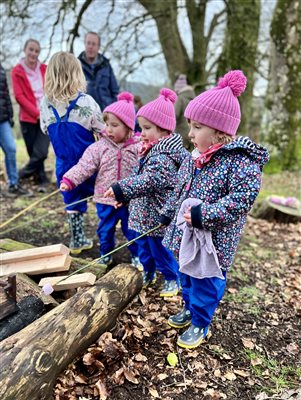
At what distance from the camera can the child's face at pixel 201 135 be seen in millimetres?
2787

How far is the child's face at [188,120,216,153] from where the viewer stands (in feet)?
9.14

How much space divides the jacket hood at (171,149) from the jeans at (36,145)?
4705 mm

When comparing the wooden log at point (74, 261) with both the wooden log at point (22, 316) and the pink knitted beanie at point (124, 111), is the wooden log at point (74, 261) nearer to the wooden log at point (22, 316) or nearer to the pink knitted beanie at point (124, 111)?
the wooden log at point (22, 316)

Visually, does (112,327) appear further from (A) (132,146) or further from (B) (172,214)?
(A) (132,146)

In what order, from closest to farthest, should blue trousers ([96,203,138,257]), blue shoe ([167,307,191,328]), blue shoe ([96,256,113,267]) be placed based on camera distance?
blue shoe ([167,307,191,328]) → blue trousers ([96,203,138,257]) → blue shoe ([96,256,113,267])

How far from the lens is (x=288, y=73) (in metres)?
9.40

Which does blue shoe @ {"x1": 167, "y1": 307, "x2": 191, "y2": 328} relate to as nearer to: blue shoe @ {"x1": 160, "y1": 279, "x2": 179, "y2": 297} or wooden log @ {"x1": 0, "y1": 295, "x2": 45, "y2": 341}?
blue shoe @ {"x1": 160, "y1": 279, "x2": 179, "y2": 297}

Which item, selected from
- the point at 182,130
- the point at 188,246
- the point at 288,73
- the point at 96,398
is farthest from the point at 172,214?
the point at 288,73

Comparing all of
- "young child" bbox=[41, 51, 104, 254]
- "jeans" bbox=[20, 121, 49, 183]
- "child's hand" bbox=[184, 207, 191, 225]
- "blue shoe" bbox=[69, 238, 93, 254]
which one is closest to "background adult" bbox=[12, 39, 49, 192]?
"jeans" bbox=[20, 121, 49, 183]

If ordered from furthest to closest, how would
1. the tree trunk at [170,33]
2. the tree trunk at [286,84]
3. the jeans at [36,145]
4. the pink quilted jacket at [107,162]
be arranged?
the tree trunk at [170,33], the tree trunk at [286,84], the jeans at [36,145], the pink quilted jacket at [107,162]

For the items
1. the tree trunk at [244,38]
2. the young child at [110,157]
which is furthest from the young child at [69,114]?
the tree trunk at [244,38]

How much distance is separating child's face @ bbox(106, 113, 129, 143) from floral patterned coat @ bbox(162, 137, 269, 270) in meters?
1.16

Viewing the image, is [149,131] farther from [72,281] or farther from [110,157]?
[72,281]

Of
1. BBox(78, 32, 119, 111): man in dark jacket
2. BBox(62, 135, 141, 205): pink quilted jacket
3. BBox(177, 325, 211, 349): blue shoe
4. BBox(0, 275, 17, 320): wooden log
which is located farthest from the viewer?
BBox(78, 32, 119, 111): man in dark jacket
